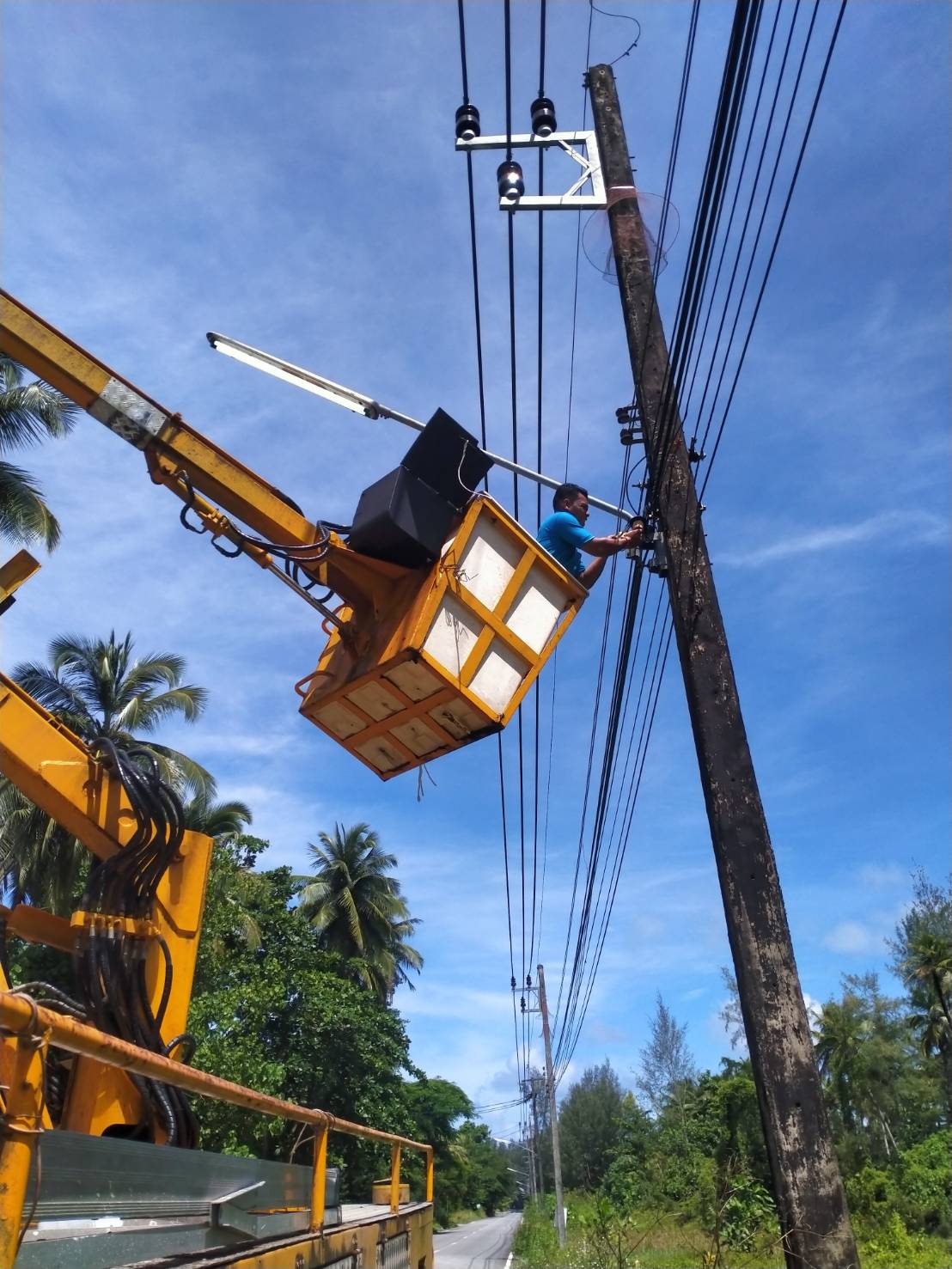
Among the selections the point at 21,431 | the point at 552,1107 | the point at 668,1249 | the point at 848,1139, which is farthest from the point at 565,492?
the point at 848,1139

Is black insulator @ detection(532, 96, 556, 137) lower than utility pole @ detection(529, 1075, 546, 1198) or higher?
higher

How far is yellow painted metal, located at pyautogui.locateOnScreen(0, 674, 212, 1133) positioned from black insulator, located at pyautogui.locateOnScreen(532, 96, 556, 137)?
5230 millimetres

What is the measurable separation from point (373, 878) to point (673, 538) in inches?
1298

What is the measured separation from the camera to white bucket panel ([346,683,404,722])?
541cm

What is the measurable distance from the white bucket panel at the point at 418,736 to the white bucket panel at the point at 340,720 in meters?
0.24

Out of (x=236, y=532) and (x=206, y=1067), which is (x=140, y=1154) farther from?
(x=206, y=1067)

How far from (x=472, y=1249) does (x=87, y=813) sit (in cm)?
5322

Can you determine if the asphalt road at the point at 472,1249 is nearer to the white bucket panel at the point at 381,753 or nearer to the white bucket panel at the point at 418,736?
the white bucket panel at the point at 381,753

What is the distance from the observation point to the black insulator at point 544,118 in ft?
22.2

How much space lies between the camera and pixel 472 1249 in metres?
48.5

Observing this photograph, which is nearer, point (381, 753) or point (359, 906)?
point (381, 753)

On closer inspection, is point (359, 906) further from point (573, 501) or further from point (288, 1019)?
point (573, 501)

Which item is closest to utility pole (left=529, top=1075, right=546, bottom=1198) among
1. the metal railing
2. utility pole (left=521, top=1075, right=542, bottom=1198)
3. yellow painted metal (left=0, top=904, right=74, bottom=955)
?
utility pole (left=521, top=1075, right=542, bottom=1198)

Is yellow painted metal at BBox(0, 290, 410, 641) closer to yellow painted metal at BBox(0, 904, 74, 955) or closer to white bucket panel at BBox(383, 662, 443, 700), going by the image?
white bucket panel at BBox(383, 662, 443, 700)
